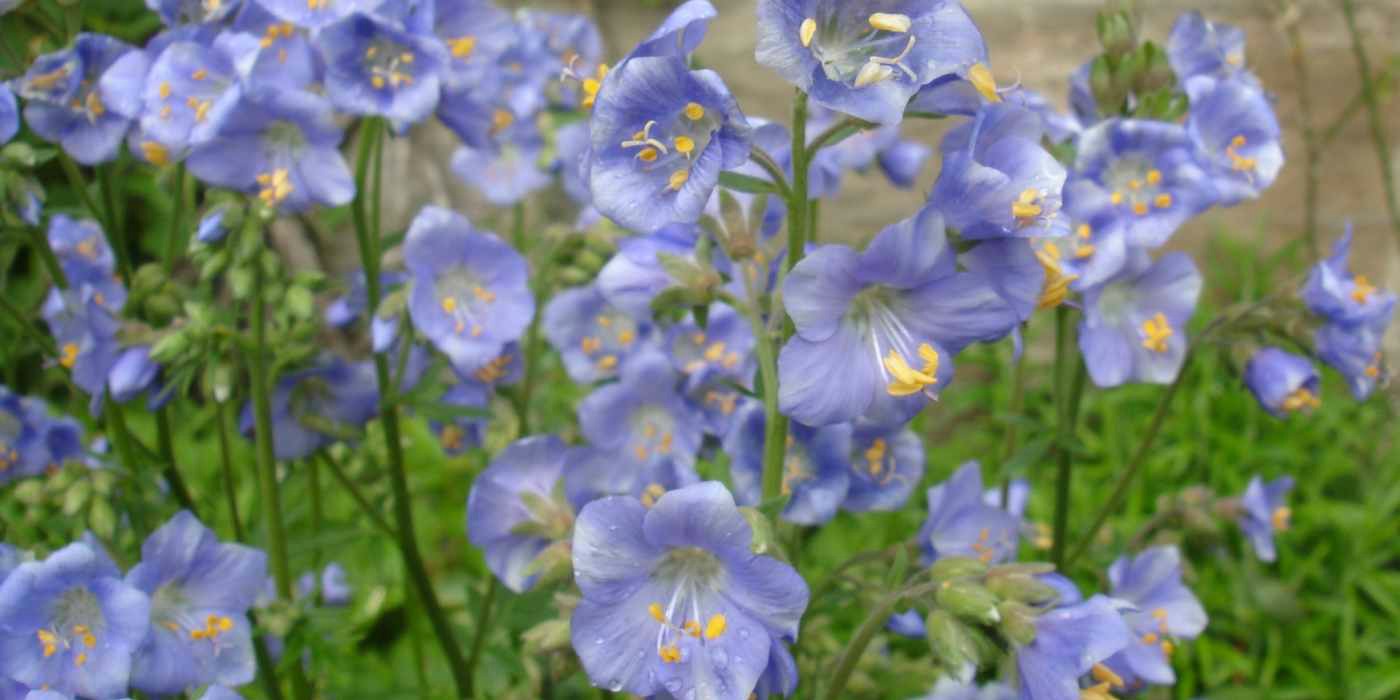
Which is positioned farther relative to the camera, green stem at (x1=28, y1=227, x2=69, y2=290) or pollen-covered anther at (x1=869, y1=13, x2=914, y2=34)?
green stem at (x1=28, y1=227, x2=69, y2=290)

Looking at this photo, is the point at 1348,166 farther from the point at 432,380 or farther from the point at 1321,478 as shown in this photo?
the point at 432,380

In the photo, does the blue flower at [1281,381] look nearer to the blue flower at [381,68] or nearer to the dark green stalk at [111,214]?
the blue flower at [381,68]

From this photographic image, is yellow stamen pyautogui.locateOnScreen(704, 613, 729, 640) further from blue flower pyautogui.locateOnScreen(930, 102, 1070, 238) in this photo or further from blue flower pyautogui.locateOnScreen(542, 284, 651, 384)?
blue flower pyautogui.locateOnScreen(542, 284, 651, 384)

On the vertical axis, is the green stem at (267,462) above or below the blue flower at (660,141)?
below

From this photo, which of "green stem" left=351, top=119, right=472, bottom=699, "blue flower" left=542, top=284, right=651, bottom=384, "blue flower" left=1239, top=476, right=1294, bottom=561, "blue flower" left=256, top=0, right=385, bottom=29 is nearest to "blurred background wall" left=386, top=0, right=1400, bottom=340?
"blue flower" left=1239, top=476, right=1294, bottom=561

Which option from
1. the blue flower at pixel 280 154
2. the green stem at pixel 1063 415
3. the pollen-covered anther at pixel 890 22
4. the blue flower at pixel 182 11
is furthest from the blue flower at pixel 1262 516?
the blue flower at pixel 182 11

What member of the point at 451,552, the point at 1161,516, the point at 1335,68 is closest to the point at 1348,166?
the point at 1335,68
